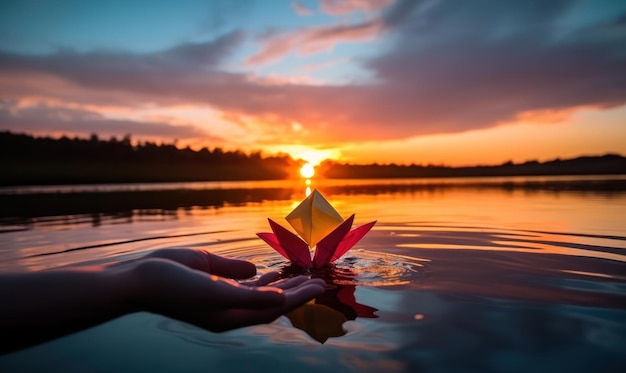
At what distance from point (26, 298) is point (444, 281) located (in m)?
3.09

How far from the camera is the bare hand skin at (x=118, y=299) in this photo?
201cm

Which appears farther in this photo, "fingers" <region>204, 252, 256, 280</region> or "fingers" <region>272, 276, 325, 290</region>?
"fingers" <region>204, 252, 256, 280</region>

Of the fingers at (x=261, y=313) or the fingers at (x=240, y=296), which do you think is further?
the fingers at (x=261, y=313)

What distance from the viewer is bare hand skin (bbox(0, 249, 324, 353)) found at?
2.01 meters

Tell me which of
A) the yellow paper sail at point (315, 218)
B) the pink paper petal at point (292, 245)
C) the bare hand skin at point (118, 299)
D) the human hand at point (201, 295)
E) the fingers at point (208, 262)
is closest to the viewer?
the bare hand skin at point (118, 299)

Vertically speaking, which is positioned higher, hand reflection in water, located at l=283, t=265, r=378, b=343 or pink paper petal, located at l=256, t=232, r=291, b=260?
pink paper petal, located at l=256, t=232, r=291, b=260

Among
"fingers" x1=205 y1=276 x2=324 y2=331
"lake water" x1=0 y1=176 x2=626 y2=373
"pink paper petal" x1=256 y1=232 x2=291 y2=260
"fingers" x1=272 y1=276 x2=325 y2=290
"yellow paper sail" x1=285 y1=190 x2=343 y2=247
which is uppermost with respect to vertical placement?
"yellow paper sail" x1=285 y1=190 x2=343 y2=247

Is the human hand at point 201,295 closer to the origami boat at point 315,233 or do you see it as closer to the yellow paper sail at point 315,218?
the origami boat at point 315,233

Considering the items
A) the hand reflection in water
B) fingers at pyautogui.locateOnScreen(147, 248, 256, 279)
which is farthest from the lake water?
fingers at pyautogui.locateOnScreen(147, 248, 256, 279)

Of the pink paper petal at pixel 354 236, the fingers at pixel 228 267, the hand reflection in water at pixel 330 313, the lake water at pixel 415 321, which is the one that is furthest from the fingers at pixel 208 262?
the pink paper petal at pixel 354 236

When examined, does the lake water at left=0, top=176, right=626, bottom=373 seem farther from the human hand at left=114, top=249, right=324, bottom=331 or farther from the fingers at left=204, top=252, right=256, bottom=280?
the fingers at left=204, top=252, right=256, bottom=280

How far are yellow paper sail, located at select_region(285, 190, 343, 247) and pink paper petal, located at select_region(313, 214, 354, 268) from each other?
0.44ft

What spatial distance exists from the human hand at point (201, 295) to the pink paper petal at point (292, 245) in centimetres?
77

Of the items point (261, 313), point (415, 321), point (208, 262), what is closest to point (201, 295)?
point (261, 313)
